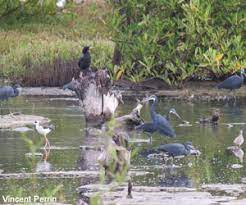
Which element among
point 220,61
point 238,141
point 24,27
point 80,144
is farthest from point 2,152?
point 24,27

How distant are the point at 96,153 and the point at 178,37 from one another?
32.1 ft

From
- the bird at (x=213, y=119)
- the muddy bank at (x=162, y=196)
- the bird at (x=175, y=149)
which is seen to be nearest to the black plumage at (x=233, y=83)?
the bird at (x=213, y=119)

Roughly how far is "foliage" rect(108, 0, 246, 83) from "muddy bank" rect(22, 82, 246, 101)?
0.91 feet

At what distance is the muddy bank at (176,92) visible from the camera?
22359 mm

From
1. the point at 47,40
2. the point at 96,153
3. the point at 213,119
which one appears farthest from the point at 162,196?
the point at 47,40

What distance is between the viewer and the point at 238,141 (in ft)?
48.4

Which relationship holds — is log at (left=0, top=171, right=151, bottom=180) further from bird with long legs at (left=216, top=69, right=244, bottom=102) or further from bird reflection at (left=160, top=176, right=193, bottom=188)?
bird with long legs at (left=216, top=69, right=244, bottom=102)

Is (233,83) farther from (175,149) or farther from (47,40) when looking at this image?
(47,40)

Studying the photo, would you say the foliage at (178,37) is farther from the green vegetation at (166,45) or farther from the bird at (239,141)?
the bird at (239,141)

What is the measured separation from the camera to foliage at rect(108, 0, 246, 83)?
75.3 ft

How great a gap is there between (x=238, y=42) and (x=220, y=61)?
593 mm

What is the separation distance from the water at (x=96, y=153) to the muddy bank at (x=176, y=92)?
77.9 inches

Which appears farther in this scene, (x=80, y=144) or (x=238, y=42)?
(x=238, y=42)

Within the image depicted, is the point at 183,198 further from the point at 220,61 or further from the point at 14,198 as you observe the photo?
the point at 220,61
